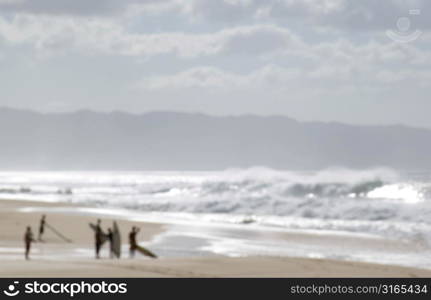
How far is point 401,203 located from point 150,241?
18.1 meters

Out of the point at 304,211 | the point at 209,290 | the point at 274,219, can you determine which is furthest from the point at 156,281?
the point at 304,211

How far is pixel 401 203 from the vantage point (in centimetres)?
4481

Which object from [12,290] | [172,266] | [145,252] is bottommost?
[12,290]

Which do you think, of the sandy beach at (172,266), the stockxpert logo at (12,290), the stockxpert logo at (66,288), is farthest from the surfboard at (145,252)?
the stockxpert logo at (12,290)

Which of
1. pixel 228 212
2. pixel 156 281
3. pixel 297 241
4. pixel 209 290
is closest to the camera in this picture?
pixel 209 290

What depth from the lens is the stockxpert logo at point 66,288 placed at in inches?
512

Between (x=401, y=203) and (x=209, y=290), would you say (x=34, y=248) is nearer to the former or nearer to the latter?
(x=209, y=290)

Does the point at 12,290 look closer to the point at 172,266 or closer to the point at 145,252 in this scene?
the point at 172,266

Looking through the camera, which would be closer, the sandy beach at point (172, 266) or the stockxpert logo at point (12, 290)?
the stockxpert logo at point (12, 290)

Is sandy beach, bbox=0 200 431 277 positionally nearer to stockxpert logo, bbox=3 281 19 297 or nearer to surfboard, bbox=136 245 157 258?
surfboard, bbox=136 245 157 258

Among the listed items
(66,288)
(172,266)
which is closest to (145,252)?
(172,266)

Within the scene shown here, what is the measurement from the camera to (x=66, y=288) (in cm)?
1320

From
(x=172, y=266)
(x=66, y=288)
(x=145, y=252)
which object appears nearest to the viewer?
(x=66, y=288)

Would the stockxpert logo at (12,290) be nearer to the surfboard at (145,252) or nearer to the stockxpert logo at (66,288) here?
the stockxpert logo at (66,288)
